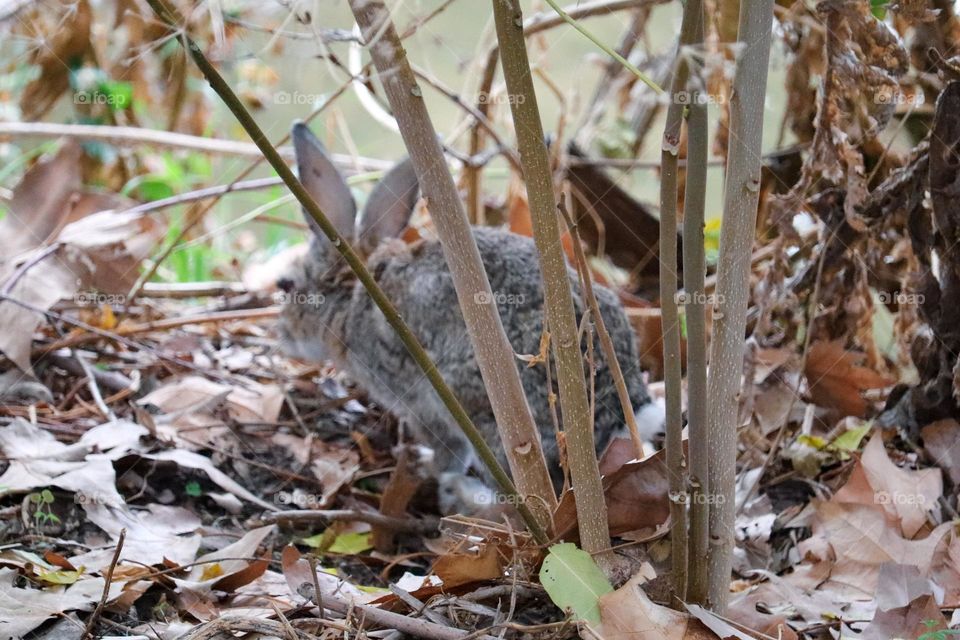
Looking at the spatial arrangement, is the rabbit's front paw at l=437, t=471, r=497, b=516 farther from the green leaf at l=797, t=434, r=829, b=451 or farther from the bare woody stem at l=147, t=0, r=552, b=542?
the bare woody stem at l=147, t=0, r=552, b=542

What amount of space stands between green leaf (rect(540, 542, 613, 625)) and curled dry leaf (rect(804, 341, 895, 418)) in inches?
77.7

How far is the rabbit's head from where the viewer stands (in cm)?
451

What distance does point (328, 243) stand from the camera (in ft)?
15.7

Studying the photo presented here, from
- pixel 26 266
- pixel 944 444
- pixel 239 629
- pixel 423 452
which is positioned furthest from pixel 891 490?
pixel 26 266

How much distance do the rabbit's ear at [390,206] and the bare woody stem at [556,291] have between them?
2.42 meters

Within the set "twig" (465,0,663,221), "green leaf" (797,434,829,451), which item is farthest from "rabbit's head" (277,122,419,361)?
"green leaf" (797,434,829,451)

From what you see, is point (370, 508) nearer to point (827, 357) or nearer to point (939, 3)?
point (827, 357)

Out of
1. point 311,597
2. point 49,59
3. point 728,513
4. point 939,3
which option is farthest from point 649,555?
point 49,59

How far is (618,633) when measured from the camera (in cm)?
190

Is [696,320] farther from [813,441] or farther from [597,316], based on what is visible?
[813,441]

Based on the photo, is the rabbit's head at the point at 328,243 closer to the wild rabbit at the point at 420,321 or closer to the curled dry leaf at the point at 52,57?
the wild rabbit at the point at 420,321

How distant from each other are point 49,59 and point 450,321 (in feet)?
10.5

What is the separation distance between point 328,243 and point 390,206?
0.46 m

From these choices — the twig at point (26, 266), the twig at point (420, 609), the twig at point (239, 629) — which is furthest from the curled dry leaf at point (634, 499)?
the twig at point (26, 266)
